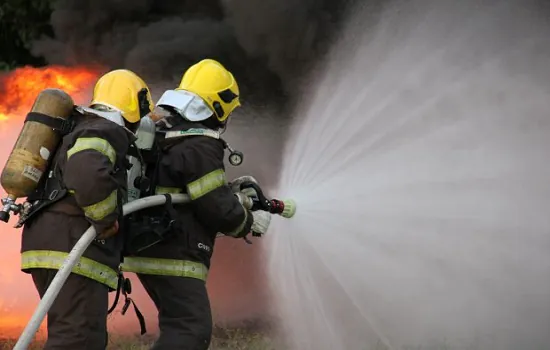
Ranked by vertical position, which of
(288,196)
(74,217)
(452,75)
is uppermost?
(452,75)

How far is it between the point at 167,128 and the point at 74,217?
0.92 metres

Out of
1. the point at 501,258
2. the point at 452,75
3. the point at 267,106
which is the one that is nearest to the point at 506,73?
the point at 452,75

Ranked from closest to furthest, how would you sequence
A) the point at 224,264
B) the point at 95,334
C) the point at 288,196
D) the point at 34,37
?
the point at 95,334
the point at 288,196
the point at 224,264
the point at 34,37

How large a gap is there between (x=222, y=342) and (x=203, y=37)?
276cm

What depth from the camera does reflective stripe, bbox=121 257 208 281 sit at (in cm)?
450

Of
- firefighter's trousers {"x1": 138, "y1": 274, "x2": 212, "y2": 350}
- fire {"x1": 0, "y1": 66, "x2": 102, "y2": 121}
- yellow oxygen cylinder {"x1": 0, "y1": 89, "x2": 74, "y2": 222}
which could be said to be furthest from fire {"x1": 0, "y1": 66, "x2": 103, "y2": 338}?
yellow oxygen cylinder {"x1": 0, "y1": 89, "x2": 74, "y2": 222}

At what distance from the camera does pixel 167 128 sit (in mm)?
4676

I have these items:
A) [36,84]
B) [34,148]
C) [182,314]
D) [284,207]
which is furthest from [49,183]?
[36,84]

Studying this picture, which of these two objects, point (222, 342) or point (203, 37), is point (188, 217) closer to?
point (222, 342)

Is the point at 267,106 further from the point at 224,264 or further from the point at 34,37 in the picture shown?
the point at 34,37

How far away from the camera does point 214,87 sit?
4691mm

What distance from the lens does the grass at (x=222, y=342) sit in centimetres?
632

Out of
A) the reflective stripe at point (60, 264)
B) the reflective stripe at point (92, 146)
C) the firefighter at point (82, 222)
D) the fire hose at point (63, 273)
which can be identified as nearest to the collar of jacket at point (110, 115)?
the firefighter at point (82, 222)

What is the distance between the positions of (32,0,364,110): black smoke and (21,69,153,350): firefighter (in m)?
3.28
